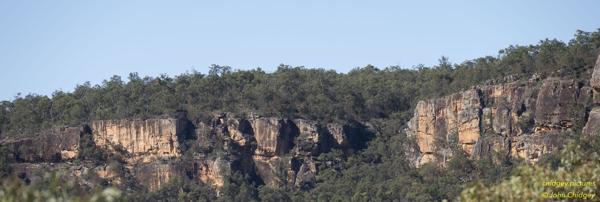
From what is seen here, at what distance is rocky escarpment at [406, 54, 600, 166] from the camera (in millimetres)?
83125

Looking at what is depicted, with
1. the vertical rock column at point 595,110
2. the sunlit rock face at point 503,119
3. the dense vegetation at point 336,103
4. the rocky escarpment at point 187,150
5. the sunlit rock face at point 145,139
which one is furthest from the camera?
the sunlit rock face at point 145,139

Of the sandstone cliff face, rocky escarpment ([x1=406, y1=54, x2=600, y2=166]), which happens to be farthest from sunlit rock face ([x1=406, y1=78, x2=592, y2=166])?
the sandstone cliff face

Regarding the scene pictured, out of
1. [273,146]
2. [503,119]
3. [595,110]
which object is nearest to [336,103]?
[273,146]

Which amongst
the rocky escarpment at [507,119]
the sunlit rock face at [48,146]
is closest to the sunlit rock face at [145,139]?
the sunlit rock face at [48,146]

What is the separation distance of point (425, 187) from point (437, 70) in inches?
1105

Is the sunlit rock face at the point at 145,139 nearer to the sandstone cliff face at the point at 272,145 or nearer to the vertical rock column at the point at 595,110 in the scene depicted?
the sandstone cliff face at the point at 272,145

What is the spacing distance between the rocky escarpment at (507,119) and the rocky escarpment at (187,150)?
25.7 feet

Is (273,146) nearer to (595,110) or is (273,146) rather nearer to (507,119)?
(507,119)

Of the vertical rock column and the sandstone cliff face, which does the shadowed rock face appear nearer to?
the sandstone cliff face

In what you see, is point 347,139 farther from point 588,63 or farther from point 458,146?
point 588,63

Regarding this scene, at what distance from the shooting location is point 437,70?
11431 centimetres

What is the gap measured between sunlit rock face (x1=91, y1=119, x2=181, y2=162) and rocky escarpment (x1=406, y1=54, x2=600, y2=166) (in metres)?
17.0

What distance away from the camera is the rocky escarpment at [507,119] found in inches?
3273

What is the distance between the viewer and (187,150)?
98.2 m
